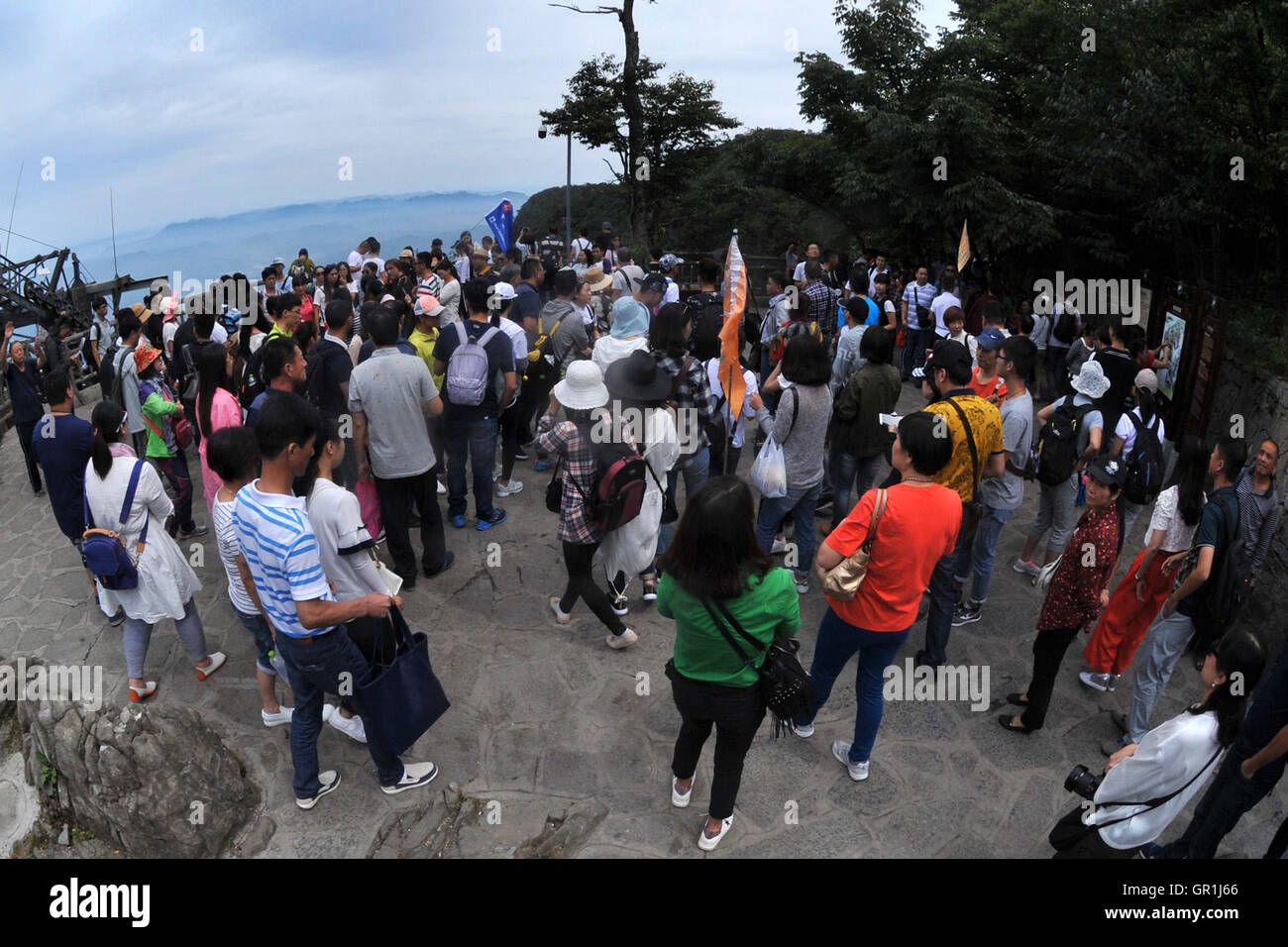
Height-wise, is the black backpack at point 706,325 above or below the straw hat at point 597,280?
below

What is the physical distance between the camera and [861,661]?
401 cm

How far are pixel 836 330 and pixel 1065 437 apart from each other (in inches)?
226

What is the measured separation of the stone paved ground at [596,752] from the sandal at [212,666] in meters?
0.05

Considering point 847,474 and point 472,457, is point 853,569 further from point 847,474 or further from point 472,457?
point 472,457

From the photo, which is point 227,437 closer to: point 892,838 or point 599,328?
point 892,838

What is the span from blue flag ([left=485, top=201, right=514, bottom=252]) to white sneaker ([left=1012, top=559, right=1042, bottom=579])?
32.0 ft

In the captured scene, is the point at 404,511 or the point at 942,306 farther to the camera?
the point at 942,306

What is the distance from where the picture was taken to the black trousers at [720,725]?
338cm

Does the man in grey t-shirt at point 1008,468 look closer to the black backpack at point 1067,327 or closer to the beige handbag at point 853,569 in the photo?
the beige handbag at point 853,569

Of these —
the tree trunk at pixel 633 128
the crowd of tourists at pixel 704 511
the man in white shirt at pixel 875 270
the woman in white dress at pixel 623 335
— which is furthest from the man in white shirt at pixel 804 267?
the tree trunk at pixel 633 128

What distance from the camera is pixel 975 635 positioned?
18.4 ft

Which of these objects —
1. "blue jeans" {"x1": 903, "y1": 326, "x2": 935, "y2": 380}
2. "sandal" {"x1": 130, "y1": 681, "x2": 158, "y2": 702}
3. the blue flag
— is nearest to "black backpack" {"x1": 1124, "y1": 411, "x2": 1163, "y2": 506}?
"blue jeans" {"x1": 903, "y1": 326, "x2": 935, "y2": 380}

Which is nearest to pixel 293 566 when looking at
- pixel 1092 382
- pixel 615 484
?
pixel 615 484

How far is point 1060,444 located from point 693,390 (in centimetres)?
260
